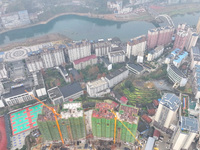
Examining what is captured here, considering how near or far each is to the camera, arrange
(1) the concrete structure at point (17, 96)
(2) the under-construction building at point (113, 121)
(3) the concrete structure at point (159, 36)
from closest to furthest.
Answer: (2) the under-construction building at point (113, 121)
(1) the concrete structure at point (17, 96)
(3) the concrete structure at point (159, 36)

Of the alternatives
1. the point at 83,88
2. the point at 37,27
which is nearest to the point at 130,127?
the point at 83,88

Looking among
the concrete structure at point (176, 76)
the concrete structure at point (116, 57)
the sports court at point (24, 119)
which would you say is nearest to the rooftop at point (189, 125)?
the concrete structure at point (176, 76)

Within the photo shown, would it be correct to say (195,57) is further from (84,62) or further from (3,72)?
(3,72)

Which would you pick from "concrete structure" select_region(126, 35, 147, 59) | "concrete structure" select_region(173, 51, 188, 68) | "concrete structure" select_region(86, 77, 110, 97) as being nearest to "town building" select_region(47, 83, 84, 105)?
"concrete structure" select_region(86, 77, 110, 97)

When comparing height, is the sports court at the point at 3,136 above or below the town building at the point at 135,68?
below

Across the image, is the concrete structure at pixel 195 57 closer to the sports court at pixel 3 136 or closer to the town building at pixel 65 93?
the town building at pixel 65 93

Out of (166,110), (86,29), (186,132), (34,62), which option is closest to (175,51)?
(166,110)
